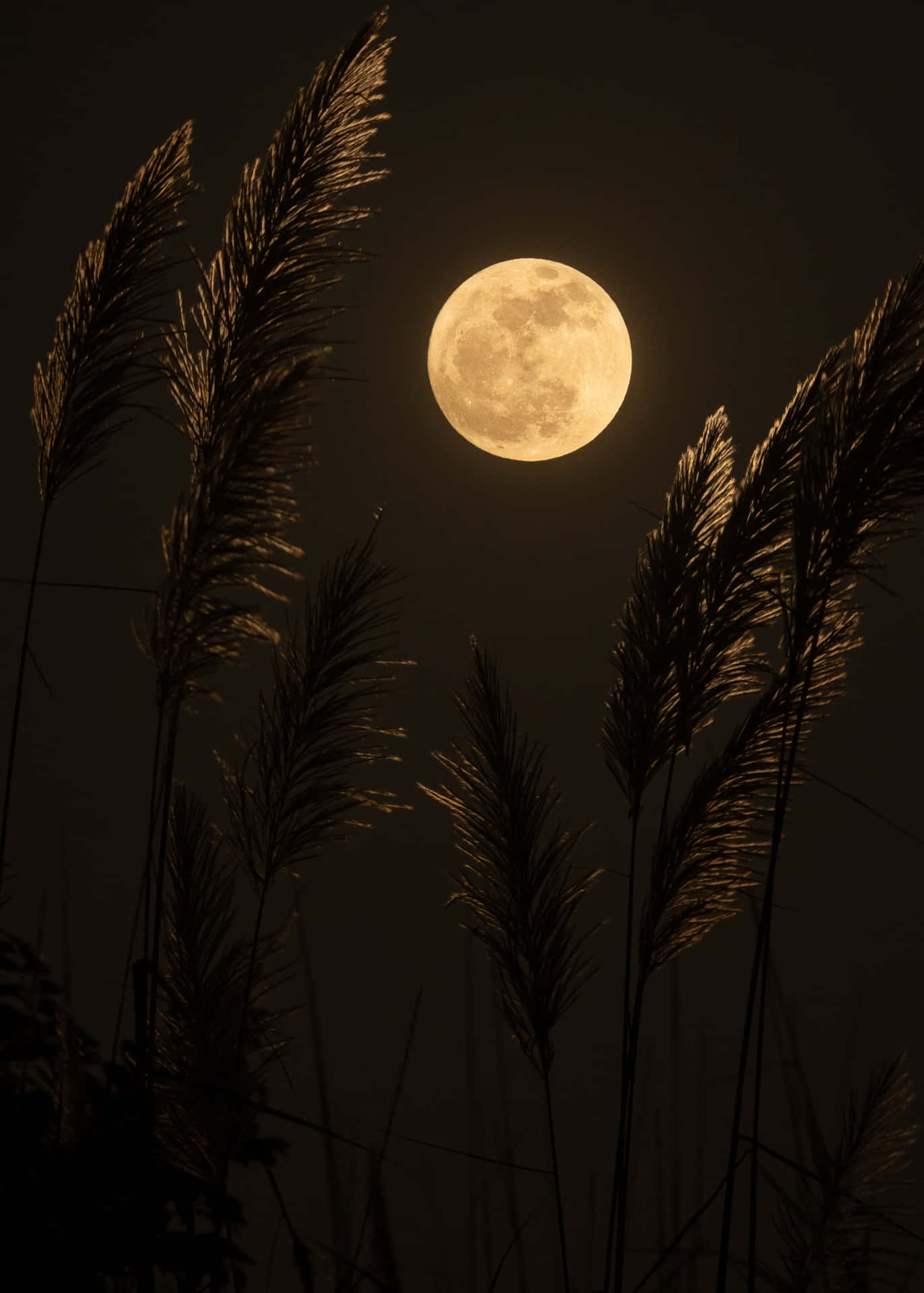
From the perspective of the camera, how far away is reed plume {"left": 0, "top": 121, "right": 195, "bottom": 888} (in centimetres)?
125

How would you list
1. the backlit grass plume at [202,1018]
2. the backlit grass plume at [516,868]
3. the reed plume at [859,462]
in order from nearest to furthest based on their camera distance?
the reed plume at [859,462], the backlit grass plume at [202,1018], the backlit grass plume at [516,868]

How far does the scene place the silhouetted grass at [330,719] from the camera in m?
1.03

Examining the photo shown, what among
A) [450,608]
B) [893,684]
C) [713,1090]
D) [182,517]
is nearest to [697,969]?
[713,1090]

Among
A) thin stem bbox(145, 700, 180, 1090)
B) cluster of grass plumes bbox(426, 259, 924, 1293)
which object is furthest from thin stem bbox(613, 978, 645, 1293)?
thin stem bbox(145, 700, 180, 1090)

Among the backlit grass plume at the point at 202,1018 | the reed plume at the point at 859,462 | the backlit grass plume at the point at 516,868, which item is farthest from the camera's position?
the backlit grass plume at the point at 516,868

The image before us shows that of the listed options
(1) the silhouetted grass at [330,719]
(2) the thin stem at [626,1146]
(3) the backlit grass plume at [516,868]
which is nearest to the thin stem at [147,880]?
(1) the silhouetted grass at [330,719]

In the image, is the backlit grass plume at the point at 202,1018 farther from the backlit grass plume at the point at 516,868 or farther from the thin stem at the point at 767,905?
the thin stem at the point at 767,905

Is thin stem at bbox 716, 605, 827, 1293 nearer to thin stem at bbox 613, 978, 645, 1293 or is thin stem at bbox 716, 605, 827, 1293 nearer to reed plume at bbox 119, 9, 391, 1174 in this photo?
thin stem at bbox 613, 978, 645, 1293

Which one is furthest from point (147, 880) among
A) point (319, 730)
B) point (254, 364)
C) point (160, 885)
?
point (254, 364)

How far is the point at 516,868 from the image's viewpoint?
124 centimetres

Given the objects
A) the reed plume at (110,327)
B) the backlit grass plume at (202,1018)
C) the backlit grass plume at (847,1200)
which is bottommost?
the backlit grass plume at (847,1200)

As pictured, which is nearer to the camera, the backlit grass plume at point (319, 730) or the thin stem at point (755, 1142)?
the thin stem at point (755, 1142)

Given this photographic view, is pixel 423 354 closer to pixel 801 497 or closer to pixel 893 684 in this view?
pixel 893 684

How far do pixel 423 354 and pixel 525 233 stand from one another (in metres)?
0.66
